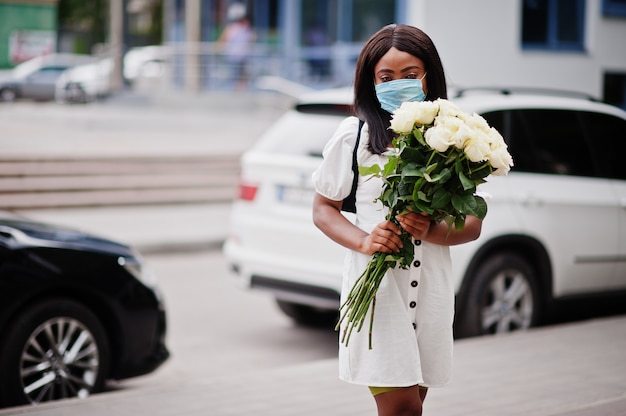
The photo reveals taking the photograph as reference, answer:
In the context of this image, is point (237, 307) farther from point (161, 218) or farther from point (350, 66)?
point (350, 66)

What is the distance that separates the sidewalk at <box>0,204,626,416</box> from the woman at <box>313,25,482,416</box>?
1858mm

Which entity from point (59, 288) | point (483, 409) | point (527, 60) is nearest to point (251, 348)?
point (59, 288)

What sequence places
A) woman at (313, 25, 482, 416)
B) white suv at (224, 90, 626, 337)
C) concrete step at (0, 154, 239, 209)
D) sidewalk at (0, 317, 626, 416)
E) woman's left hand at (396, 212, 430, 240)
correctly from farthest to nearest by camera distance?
concrete step at (0, 154, 239, 209) < white suv at (224, 90, 626, 337) < sidewalk at (0, 317, 626, 416) < woman at (313, 25, 482, 416) < woman's left hand at (396, 212, 430, 240)

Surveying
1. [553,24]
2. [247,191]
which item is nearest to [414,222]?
[247,191]

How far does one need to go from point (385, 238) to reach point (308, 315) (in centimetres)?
521

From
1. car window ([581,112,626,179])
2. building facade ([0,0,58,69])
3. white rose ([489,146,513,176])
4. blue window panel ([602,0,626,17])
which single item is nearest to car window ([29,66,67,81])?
building facade ([0,0,58,69])

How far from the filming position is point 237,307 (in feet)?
30.5

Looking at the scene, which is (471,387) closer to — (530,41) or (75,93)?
(530,41)

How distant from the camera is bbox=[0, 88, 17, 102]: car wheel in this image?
3303 centimetres

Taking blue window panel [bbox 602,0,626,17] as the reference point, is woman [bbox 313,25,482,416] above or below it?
below

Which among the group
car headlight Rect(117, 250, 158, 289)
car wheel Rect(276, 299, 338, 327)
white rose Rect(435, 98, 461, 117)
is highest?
white rose Rect(435, 98, 461, 117)

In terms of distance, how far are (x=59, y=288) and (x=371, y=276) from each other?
2.97 m

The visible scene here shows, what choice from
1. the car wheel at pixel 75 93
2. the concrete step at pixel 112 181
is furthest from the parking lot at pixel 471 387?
the car wheel at pixel 75 93

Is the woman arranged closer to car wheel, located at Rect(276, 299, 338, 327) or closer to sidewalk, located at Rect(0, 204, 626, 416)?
sidewalk, located at Rect(0, 204, 626, 416)
